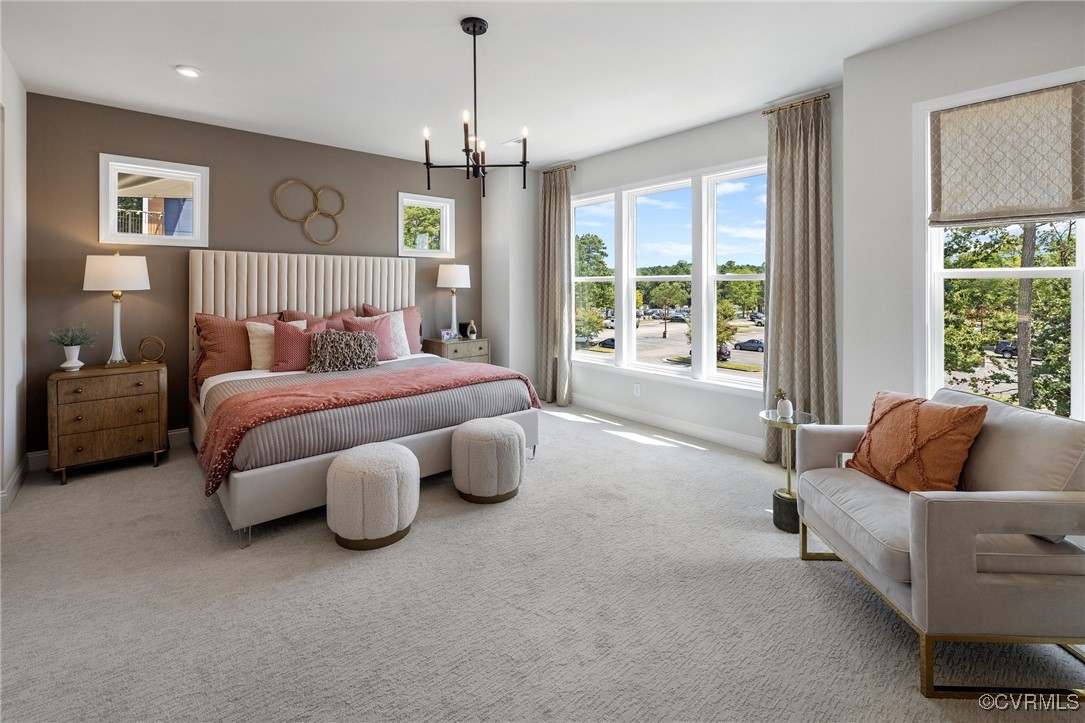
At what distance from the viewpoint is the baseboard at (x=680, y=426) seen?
4245 millimetres

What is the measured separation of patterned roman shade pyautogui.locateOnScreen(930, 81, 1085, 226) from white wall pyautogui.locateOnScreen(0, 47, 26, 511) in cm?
529

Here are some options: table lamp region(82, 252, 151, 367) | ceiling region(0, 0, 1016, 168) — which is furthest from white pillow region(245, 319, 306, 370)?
ceiling region(0, 0, 1016, 168)

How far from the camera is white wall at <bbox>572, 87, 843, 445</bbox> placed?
4125 millimetres

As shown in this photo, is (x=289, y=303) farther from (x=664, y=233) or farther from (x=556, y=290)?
(x=664, y=233)

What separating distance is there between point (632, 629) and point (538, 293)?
4.54 m

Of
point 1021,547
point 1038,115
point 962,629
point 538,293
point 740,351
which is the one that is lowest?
point 962,629

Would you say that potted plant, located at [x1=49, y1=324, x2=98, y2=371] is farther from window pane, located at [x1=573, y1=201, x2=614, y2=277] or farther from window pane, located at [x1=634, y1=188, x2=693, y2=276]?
window pane, located at [x1=634, y1=188, x2=693, y2=276]

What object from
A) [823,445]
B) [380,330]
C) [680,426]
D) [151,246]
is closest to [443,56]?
[380,330]

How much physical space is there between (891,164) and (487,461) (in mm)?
2933

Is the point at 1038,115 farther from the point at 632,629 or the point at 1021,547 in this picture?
the point at 632,629

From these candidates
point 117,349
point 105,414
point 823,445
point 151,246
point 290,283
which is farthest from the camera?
point 290,283

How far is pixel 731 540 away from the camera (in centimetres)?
271

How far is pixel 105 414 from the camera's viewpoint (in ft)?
11.8

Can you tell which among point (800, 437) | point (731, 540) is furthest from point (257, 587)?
point (800, 437)
